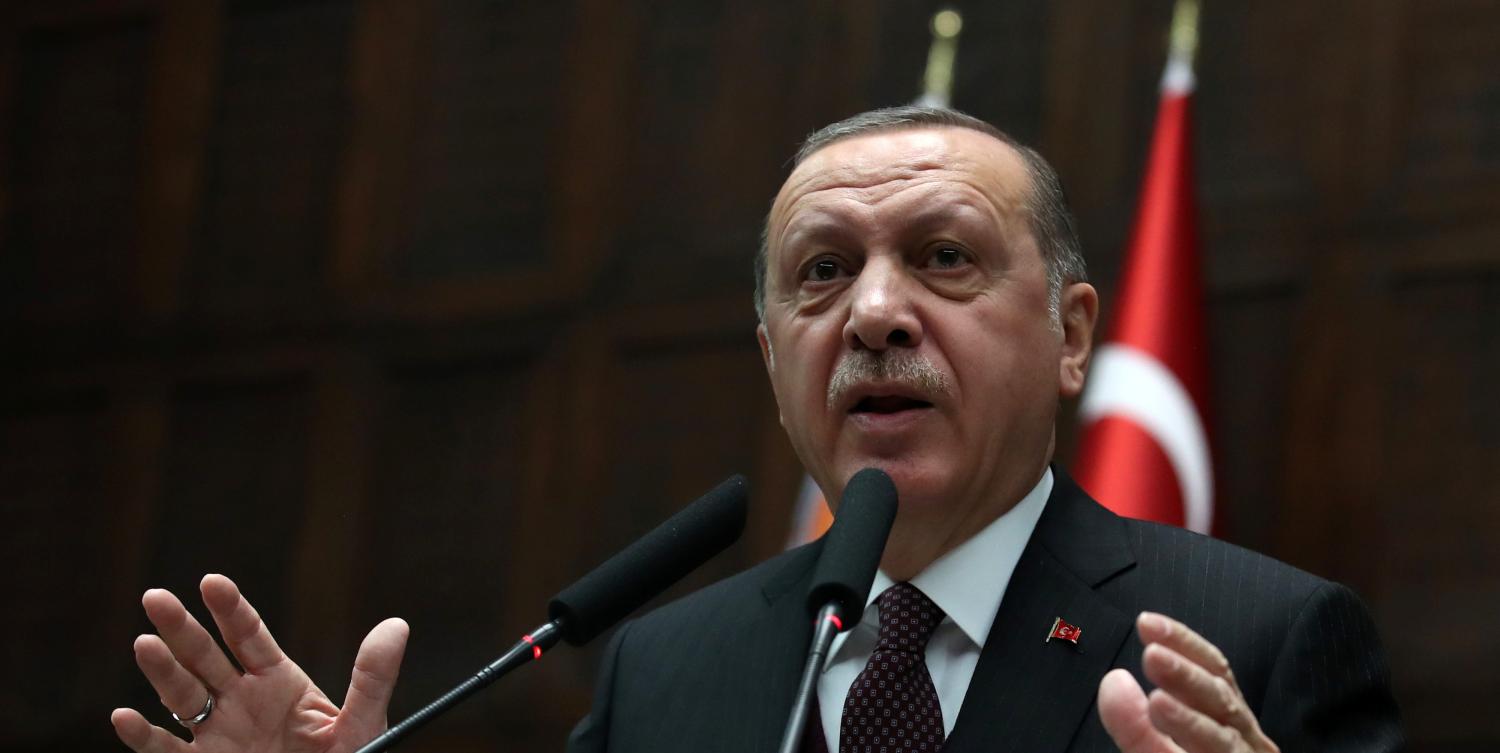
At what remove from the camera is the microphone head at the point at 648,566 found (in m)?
2.11

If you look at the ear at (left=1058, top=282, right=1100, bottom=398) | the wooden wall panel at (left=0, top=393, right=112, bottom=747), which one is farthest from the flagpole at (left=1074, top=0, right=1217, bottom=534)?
the wooden wall panel at (left=0, top=393, right=112, bottom=747)

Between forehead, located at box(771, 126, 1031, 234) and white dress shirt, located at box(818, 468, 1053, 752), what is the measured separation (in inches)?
16.4

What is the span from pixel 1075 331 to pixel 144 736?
1.24m

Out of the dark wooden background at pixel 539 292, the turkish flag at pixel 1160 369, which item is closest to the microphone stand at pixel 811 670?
the turkish flag at pixel 1160 369

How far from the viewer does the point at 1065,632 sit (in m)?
2.34

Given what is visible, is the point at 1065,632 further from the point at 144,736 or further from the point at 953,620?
the point at 144,736

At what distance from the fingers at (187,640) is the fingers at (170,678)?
1 centimetres

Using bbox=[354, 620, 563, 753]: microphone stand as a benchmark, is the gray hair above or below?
above

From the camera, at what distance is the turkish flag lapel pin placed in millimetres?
2336

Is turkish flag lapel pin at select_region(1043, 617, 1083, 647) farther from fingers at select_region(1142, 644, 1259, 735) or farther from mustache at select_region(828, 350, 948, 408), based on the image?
fingers at select_region(1142, 644, 1259, 735)

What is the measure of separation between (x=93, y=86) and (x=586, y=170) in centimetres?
186

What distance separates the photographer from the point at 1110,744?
2227mm

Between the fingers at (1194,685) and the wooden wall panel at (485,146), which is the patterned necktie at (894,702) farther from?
the wooden wall panel at (485,146)

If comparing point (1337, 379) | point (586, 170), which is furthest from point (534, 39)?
point (1337, 379)
